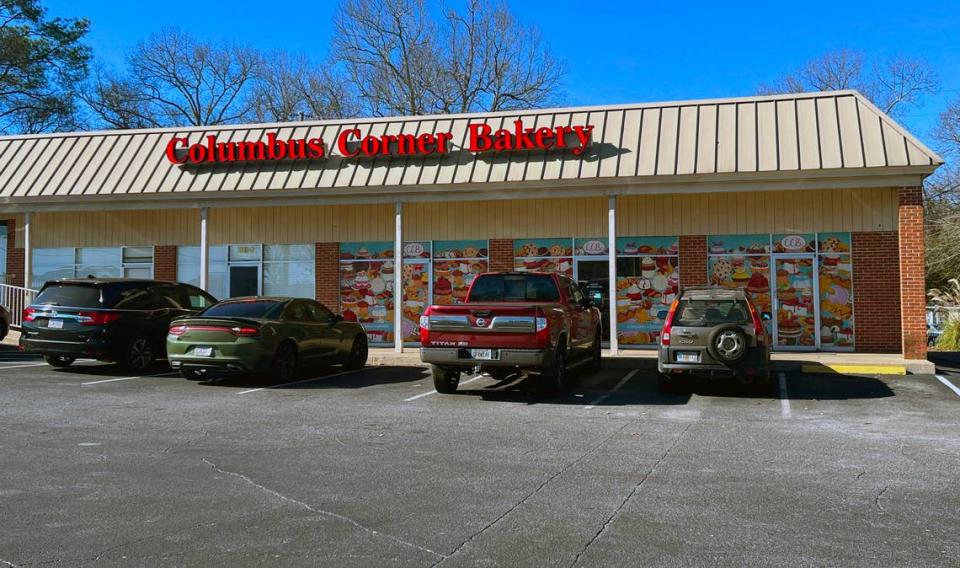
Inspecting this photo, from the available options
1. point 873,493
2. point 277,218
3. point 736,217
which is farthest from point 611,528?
point 277,218

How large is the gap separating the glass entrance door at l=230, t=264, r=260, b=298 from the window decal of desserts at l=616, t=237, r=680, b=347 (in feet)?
31.0

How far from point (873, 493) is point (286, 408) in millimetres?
7002

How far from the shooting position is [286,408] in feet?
33.0

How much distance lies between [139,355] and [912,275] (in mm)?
14302

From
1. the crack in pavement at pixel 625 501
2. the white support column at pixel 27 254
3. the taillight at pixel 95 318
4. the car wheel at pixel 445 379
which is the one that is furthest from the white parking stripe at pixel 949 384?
the white support column at pixel 27 254

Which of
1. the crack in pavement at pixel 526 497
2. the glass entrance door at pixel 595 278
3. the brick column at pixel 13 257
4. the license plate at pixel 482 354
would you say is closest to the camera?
the crack in pavement at pixel 526 497

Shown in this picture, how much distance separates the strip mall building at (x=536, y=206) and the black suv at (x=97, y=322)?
408 centimetres

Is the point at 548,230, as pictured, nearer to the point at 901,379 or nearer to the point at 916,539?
the point at 901,379

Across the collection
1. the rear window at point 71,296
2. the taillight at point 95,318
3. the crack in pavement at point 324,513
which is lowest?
the crack in pavement at point 324,513

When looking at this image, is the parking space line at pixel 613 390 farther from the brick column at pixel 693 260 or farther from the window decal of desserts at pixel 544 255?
the window decal of desserts at pixel 544 255

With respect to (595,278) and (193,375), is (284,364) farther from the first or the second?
(595,278)

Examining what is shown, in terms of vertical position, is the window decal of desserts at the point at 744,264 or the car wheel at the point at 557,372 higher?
the window decal of desserts at the point at 744,264

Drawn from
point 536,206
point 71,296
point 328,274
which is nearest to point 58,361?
point 71,296

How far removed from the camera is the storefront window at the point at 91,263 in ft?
68.1
